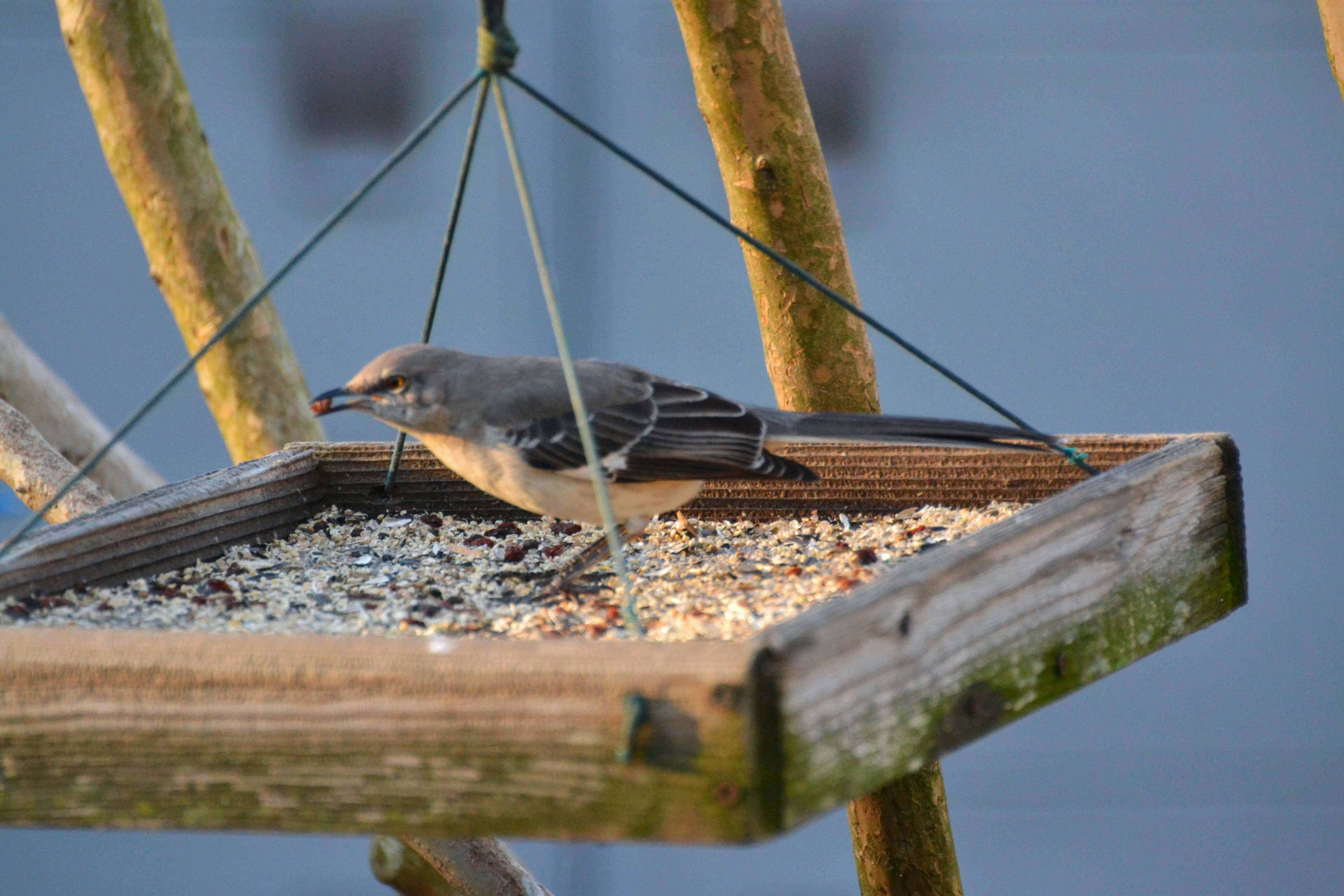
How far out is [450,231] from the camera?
7.99ft

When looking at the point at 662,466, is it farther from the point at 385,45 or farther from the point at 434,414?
the point at 385,45

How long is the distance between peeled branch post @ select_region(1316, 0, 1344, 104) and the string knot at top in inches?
61.3

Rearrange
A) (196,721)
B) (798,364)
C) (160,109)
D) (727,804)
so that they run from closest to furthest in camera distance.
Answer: (727,804)
(196,721)
(798,364)
(160,109)

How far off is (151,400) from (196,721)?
1.80 ft

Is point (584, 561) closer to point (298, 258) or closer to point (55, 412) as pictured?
point (298, 258)

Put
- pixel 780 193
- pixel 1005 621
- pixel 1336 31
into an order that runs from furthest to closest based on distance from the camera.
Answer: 1. pixel 780 193
2. pixel 1336 31
3. pixel 1005 621

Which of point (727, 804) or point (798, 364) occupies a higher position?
point (798, 364)

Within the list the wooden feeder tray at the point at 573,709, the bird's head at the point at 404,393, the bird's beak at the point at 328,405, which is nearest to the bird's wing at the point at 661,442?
the bird's head at the point at 404,393

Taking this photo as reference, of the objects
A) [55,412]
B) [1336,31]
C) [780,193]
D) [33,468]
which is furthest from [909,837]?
[55,412]

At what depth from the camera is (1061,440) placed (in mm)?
2820

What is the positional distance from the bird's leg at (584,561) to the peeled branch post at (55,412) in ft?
5.29

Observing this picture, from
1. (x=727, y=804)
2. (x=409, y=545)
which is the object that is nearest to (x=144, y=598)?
(x=409, y=545)

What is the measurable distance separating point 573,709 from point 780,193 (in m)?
1.81

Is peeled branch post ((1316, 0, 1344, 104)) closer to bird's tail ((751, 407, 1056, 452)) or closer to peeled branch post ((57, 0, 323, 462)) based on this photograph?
bird's tail ((751, 407, 1056, 452))
